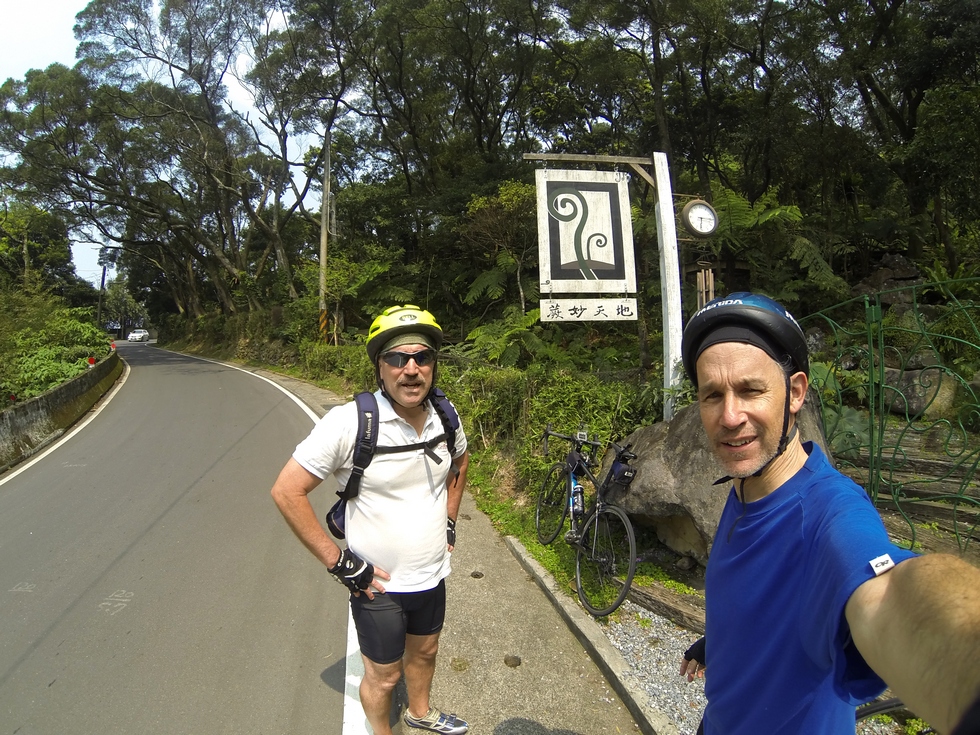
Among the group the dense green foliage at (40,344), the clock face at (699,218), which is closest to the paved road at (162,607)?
the clock face at (699,218)

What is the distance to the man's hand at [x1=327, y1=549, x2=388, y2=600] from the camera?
2.22m

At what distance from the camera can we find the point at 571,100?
61.1 ft

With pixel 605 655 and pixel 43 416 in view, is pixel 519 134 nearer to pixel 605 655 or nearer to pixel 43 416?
pixel 43 416

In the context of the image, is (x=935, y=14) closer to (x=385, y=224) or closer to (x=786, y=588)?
(x=786, y=588)

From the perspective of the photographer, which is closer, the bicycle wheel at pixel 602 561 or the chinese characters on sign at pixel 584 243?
the bicycle wheel at pixel 602 561

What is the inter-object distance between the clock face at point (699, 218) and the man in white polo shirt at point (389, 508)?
3733mm

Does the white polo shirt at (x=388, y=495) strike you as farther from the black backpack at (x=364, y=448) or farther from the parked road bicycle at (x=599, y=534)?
the parked road bicycle at (x=599, y=534)

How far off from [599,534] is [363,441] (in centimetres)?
261

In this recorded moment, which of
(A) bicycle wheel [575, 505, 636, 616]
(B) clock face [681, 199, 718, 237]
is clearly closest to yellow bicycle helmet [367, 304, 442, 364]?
(A) bicycle wheel [575, 505, 636, 616]

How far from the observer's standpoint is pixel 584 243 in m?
5.75

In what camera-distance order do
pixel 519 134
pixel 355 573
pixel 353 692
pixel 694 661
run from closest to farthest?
pixel 694 661
pixel 355 573
pixel 353 692
pixel 519 134

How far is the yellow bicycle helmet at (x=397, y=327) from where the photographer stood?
2447 mm

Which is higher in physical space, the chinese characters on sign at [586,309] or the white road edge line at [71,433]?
the chinese characters on sign at [586,309]

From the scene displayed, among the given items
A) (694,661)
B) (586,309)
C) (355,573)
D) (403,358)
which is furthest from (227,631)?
(586,309)
